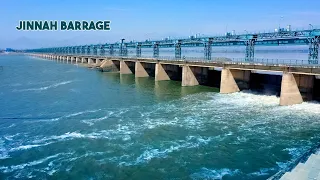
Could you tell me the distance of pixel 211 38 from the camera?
54.2 meters

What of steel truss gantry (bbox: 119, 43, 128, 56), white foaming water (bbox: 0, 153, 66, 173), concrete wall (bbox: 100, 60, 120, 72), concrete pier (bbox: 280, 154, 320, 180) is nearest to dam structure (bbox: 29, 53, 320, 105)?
concrete wall (bbox: 100, 60, 120, 72)

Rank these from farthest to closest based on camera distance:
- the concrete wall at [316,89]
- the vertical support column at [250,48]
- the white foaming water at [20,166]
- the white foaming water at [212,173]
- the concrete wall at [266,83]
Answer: the vertical support column at [250,48], the concrete wall at [266,83], the concrete wall at [316,89], the white foaming water at [20,166], the white foaming water at [212,173]

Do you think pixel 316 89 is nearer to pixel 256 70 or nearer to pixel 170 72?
pixel 256 70

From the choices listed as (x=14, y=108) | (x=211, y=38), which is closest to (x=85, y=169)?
(x=14, y=108)

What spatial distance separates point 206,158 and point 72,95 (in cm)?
2742

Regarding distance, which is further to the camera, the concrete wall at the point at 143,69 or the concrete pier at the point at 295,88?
the concrete wall at the point at 143,69

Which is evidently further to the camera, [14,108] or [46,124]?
[14,108]

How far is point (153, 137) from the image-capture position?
21859mm

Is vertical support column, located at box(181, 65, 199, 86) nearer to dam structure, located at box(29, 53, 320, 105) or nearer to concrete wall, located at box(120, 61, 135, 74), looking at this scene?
dam structure, located at box(29, 53, 320, 105)

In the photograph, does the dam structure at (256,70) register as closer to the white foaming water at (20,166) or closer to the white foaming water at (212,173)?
the white foaming water at (212,173)

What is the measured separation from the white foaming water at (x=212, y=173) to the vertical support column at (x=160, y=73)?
129ft

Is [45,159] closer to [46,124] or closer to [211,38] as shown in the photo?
[46,124]

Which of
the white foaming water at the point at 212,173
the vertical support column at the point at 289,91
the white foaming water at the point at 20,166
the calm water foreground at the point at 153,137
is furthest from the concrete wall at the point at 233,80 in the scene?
the white foaming water at the point at 20,166

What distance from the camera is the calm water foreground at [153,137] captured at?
1662 centimetres
